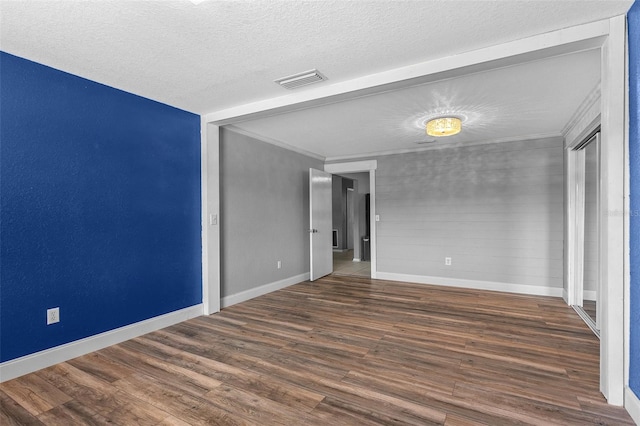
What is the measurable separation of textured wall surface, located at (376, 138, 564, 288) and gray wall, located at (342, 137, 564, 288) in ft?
0.04

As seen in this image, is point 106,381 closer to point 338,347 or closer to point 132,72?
point 338,347

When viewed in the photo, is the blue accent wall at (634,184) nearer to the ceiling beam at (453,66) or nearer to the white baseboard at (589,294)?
the ceiling beam at (453,66)

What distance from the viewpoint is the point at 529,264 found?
476cm

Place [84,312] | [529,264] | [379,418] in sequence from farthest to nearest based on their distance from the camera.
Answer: [529,264], [84,312], [379,418]

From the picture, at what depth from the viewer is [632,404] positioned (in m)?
1.84

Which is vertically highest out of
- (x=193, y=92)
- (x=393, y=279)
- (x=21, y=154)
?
(x=193, y=92)

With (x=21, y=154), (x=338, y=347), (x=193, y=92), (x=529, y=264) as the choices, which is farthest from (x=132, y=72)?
(x=529, y=264)

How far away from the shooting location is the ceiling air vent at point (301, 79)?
2.70 meters

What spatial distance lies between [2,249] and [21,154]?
0.70 meters

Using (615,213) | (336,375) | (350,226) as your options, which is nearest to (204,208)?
(336,375)

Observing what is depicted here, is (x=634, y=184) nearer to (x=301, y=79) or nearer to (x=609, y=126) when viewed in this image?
(x=609, y=126)

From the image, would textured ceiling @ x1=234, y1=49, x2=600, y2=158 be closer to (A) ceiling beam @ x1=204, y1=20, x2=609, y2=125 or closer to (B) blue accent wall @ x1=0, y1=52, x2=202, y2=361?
(A) ceiling beam @ x1=204, y1=20, x2=609, y2=125

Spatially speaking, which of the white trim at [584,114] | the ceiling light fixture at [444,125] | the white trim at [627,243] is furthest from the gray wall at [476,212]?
the white trim at [627,243]

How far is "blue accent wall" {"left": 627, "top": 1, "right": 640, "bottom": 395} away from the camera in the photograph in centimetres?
180
